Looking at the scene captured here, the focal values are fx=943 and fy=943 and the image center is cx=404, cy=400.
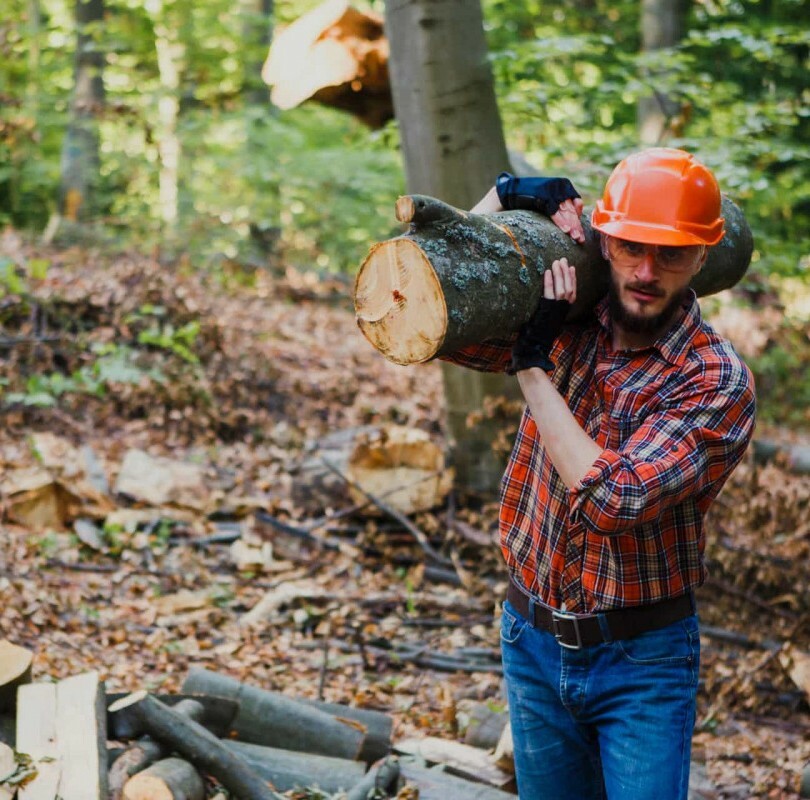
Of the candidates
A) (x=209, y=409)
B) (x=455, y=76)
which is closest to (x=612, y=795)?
(x=455, y=76)

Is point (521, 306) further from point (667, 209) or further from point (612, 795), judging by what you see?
point (612, 795)

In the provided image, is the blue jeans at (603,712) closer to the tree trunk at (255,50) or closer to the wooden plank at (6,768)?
the wooden plank at (6,768)

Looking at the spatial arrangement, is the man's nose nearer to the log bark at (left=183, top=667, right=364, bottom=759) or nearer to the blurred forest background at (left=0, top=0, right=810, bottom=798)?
the blurred forest background at (left=0, top=0, right=810, bottom=798)

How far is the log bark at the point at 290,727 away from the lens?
417cm

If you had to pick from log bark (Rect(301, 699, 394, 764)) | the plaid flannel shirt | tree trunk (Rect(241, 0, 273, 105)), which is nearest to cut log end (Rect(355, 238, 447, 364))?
the plaid flannel shirt

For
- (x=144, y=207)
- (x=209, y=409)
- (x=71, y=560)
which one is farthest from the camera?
(x=144, y=207)

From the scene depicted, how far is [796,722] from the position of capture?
4902mm

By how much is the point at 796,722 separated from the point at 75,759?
358cm

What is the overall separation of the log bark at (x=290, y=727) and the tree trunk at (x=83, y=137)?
34.9ft

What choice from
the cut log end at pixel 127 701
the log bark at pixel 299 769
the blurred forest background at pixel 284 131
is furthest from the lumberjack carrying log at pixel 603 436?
the blurred forest background at pixel 284 131

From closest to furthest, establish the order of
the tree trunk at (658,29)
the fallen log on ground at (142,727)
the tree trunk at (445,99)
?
1. the fallen log on ground at (142,727)
2. the tree trunk at (445,99)
3. the tree trunk at (658,29)

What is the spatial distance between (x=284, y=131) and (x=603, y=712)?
38.4ft

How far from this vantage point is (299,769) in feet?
13.0

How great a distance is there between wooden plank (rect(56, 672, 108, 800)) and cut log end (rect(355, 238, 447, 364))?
190cm
